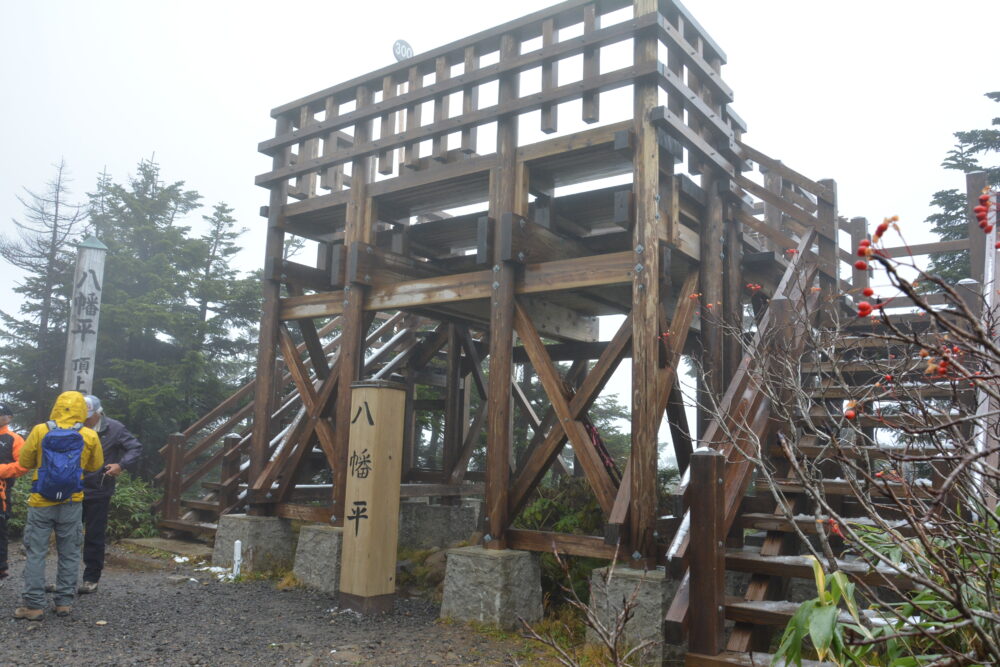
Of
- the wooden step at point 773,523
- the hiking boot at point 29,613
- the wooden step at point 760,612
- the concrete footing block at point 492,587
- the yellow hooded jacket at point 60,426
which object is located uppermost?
the yellow hooded jacket at point 60,426

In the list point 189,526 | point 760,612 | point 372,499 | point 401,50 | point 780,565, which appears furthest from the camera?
point 189,526

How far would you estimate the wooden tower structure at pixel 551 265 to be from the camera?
620 centimetres

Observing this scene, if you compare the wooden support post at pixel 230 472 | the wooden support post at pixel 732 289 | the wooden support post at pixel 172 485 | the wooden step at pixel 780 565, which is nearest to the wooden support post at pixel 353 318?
the wooden support post at pixel 230 472

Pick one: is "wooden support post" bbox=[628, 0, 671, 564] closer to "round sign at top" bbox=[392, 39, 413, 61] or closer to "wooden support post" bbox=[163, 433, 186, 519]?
"round sign at top" bbox=[392, 39, 413, 61]

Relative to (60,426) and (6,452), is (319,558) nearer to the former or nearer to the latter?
(60,426)

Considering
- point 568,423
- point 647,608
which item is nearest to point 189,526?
point 568,423

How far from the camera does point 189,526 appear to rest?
33.2 ft

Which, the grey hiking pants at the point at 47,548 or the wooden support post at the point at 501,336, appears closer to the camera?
the grey hiking pants at the point at 47,548

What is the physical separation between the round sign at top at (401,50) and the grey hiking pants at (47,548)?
550 centimetres

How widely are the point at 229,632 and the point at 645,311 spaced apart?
13.3 ft

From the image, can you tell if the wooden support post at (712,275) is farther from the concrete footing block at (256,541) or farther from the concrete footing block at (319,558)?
the concrete footing block at (256,541)

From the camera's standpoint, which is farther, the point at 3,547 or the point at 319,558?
the point at 319,558

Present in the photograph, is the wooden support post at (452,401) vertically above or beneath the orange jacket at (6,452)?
above

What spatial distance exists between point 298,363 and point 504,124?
3.65 m
